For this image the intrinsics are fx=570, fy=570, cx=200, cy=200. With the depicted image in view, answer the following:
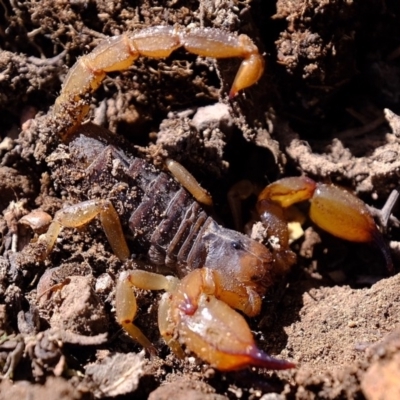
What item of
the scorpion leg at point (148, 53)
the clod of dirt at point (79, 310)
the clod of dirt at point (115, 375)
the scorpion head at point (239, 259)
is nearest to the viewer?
the clod of dirt at point (115, 375)

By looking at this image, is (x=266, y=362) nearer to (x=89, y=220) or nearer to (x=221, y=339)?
(x=221, y=339)

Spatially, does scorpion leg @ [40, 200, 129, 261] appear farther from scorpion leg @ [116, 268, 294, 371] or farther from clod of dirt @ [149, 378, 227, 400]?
clod of dirt @ [149, 378, 227, 400]

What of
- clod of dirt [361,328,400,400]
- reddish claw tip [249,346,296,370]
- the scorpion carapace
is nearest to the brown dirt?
the scorpion carapace

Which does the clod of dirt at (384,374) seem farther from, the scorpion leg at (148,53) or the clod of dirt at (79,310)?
the scorpion leg at (148,53)

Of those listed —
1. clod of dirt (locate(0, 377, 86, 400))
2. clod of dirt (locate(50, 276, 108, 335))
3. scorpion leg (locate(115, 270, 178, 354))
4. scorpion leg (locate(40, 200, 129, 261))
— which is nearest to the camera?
clod of dirt (locate(0, 377, 86, 400))

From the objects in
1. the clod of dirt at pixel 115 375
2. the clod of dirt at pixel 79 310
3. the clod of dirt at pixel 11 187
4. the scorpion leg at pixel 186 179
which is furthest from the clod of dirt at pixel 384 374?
the clod of dirt at pixel 11 187

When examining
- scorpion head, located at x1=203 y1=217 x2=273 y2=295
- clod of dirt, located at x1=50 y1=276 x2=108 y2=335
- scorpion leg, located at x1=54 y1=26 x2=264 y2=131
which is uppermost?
scorpion leg, located at x1=54 y1=26 x2=264 y2=131

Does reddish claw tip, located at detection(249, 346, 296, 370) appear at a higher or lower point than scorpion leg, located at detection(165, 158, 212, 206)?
lower
